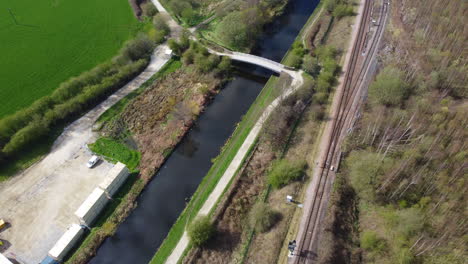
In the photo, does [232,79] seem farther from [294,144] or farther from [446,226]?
[446,226]

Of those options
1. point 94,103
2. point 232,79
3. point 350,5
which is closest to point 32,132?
point 94,103

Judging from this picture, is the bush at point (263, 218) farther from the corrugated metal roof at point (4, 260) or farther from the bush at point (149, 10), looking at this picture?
the bush at point (149, 10)

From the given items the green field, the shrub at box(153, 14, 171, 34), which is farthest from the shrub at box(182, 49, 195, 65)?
the green field

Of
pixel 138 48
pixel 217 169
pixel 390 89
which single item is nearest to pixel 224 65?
pixel 138 48

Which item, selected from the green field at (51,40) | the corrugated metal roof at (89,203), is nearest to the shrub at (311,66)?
the green field at (51,40)

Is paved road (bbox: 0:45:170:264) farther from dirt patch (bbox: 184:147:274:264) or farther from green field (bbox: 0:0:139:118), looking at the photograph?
dirt patch (bbox: 184:147:274:264)

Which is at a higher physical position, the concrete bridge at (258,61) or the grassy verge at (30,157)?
the concrete bridge at (258,61)
